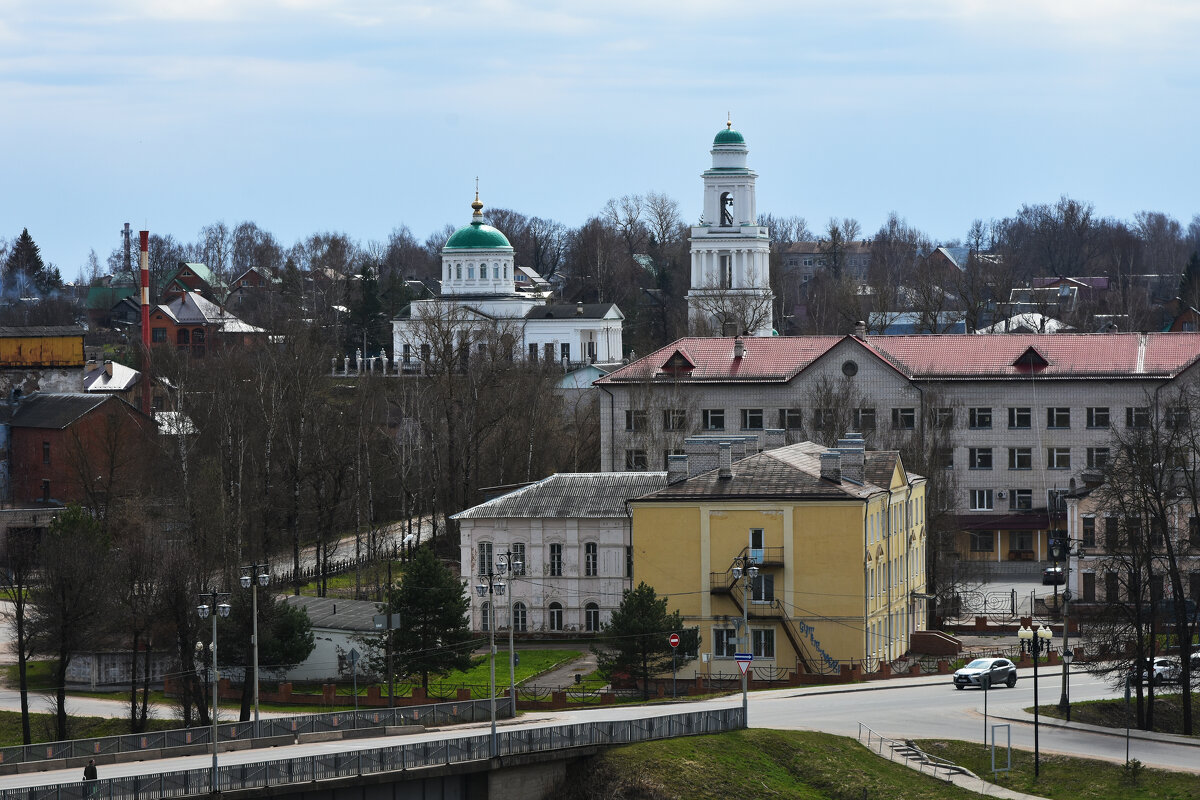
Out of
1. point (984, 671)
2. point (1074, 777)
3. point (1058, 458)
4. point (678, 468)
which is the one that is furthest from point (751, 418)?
point (1074, 777)

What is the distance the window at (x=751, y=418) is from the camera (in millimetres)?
92562

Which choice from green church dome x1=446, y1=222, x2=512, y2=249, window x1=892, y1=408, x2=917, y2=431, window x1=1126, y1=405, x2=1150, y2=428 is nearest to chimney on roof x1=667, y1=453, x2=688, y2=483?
window x1=892, y1=408, x2=917, y2=431

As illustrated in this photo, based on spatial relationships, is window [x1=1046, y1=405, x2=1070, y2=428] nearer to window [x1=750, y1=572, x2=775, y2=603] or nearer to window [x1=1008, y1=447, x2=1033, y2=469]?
window [x1=1008, y1=447, x2=1033, y2=469]

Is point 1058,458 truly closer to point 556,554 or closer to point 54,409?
point 556,554

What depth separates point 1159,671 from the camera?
190 feet

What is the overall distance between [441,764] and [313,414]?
53766 mm

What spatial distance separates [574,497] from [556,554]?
2144 millimetres

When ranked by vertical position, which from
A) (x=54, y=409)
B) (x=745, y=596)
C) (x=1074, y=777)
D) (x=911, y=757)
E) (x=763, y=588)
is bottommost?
(x=1074, y=777)

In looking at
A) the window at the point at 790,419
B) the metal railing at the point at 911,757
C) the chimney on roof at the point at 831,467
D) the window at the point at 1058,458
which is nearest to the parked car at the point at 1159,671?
the metal railing at the point at 911,757

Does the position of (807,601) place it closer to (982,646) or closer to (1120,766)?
(982,646)

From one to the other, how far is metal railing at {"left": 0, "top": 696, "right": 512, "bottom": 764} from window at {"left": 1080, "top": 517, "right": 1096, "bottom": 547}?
102 ft

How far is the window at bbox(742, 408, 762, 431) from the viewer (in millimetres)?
92562

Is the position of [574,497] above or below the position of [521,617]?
above

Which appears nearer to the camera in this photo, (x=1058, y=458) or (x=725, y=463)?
(x=725, y=463)
